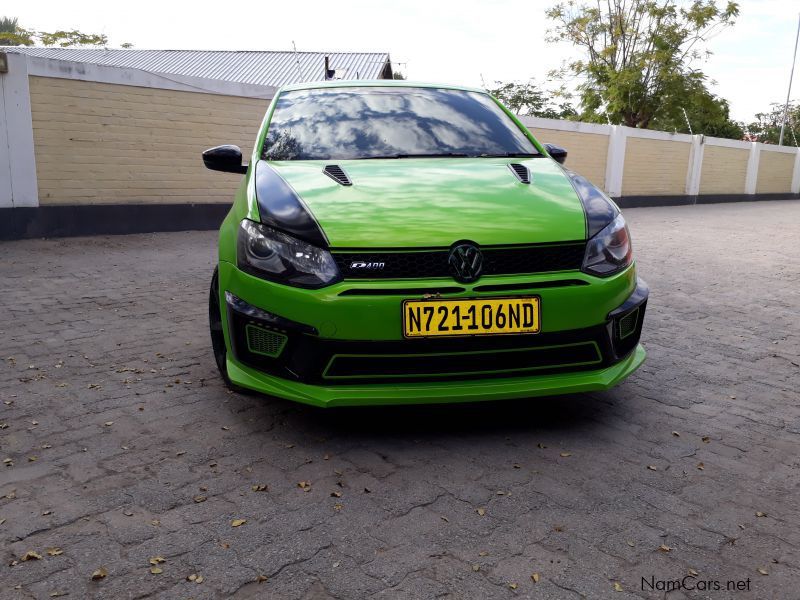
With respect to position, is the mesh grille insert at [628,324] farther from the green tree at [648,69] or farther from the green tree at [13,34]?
the green tree at [13,34]

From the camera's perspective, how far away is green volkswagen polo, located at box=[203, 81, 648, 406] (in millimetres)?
2693

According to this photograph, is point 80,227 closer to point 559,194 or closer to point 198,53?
point 559,194

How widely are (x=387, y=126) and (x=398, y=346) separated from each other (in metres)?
1.69

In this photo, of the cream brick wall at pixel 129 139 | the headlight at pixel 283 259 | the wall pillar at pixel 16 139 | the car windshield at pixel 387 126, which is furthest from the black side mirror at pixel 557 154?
the cream brick wall at pixel 129 139

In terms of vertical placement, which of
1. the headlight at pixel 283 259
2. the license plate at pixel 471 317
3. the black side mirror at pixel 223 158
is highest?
the black side mirror at pixel 223 158

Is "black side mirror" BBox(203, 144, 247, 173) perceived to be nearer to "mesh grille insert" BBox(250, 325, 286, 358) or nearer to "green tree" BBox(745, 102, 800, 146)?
"mesh grille insert" BBox(250, 325, 286, 358)

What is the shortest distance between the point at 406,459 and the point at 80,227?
28.0 feet

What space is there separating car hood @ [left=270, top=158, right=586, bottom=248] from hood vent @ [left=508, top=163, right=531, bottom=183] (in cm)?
3

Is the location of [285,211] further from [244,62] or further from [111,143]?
[244,62]

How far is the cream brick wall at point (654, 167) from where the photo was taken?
21.5 meters

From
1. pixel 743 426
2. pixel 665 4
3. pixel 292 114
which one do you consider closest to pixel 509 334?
pixel 743 426

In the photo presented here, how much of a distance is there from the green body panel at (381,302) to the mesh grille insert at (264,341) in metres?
0.10

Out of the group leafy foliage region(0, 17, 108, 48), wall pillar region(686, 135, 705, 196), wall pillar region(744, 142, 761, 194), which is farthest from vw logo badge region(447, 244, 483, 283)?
leafy foliage region(0, 17, 108, 48)

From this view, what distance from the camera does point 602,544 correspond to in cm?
222
